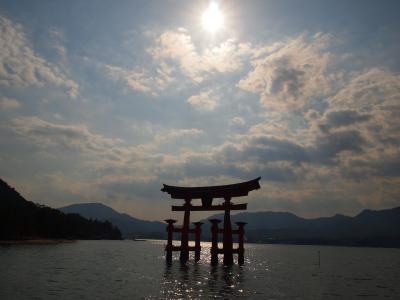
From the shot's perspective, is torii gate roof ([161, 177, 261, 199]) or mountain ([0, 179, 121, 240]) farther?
mountain ([0, 179, 121, 240])

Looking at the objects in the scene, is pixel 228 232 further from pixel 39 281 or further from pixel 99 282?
pixel 39 281

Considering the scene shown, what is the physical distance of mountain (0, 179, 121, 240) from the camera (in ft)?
263

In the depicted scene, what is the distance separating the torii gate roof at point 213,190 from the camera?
2952 cm

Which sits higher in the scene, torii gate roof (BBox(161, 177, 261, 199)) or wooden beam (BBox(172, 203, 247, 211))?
torii gate roof (BBox(161, 177, 261, 199))

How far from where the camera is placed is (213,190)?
31453mm

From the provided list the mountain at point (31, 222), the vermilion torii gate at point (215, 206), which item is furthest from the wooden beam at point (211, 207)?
the mountain at point (31, 222)

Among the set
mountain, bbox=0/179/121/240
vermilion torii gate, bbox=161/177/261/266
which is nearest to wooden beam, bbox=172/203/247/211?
vermilion torii gate, bbox=161/177/261/266

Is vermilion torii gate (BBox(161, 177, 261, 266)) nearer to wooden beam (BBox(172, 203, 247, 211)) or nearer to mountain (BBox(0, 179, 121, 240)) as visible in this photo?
wooden beam (BBox(172, 203, 247, 211))

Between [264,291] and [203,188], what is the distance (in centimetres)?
1197

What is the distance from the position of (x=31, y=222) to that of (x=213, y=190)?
74.8 metres

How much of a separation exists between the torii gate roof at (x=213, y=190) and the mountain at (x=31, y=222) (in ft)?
199

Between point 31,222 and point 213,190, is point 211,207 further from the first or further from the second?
point 31,222

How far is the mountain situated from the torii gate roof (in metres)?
60.6

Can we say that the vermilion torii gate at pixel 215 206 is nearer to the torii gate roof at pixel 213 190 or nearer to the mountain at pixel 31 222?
the torii gate roof at pixel 213 190
